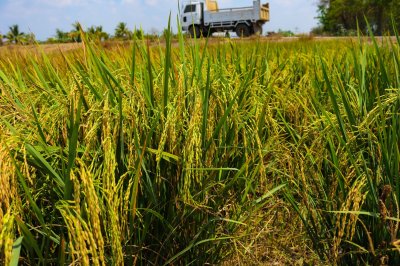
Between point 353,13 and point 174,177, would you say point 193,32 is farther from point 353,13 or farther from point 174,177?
point 353,13

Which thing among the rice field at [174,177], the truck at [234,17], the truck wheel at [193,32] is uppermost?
the truck at [234,17]

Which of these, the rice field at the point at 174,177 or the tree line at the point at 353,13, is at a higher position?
the tree line at the point at 353,13

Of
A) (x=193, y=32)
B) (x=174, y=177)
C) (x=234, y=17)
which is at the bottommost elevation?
(x=174, y=177)

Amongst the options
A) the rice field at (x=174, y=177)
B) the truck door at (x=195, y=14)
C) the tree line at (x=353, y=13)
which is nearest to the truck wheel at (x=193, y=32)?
the rice field at (x=174, y=177)

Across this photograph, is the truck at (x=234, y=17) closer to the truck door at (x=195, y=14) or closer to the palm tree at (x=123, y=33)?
the truck door at (x=195, y=14)

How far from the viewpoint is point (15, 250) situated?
2.81 feet

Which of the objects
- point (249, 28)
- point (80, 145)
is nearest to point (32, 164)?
point (80, 145)

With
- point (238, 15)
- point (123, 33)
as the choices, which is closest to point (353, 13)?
point (238, 15)

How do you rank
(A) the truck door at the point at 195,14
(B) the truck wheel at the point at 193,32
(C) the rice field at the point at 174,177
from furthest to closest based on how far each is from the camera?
(A) the truck door at the point at 195,14 → (B) the truck wheel at the point at 193,32 → (C) the rice field at the point at 174,177

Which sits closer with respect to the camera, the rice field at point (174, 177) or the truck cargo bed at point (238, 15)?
the rice field at point (174, 177)

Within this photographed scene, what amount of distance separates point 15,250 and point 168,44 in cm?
78

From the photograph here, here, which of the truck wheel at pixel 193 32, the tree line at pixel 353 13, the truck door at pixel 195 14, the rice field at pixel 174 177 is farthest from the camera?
the tree line at pixel 353 13

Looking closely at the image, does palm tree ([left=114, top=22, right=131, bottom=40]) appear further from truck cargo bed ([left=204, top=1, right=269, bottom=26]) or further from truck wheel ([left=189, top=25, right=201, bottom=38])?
truck cargo bed ([left=204, top=1, right=269, bottom=26])

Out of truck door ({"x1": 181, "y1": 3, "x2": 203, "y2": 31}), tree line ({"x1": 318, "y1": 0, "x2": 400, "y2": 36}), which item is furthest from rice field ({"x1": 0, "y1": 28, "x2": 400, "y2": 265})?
tree line ({"x1": 318, "y1": 0, "x2": 400, "y2": 36})
